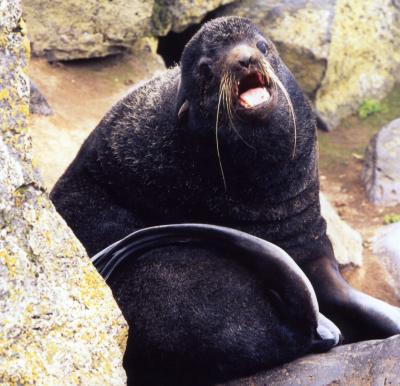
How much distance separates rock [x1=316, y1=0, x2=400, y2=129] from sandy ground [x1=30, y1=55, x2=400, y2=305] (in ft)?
1.59

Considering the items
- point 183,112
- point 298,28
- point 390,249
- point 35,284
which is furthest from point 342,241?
point 35,284

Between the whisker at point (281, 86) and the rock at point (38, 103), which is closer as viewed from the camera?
the whisker at point (281, 86)

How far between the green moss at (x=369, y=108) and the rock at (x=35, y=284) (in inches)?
326

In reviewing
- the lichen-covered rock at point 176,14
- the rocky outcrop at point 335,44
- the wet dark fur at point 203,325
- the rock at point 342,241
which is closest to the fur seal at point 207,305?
the wet dark fur at point 203,325

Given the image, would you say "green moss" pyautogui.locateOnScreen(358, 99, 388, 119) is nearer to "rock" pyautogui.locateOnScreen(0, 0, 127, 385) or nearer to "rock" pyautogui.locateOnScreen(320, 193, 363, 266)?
"rock" pyautogui.locateOnScreen(320, 193, 363, 266)

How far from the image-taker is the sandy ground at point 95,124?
6914mm

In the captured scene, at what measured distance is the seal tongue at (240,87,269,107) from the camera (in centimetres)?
430

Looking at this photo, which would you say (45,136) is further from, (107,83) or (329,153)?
(329,153)

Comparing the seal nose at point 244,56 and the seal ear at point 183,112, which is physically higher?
the seal nose at point 244,56

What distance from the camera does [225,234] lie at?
4.31m

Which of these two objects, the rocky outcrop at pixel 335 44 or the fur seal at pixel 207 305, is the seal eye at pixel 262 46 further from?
the rocky outcrop at pixel 335 44

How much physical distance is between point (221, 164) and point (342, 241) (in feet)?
8.27

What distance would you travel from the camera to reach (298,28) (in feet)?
33.5

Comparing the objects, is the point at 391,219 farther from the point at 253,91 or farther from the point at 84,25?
the point at 253,91
